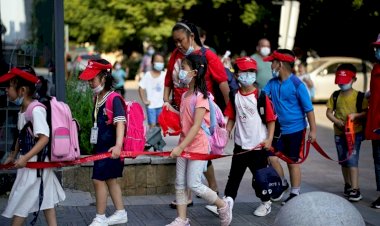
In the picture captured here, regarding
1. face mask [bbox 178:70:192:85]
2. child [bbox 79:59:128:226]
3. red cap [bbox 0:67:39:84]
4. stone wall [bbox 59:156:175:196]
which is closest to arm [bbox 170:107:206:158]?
face mask [bbox 178:70:192:85]

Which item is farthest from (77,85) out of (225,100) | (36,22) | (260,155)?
(260,155)

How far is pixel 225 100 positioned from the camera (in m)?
7.95

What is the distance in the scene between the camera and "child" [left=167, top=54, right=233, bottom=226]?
22.3 ft

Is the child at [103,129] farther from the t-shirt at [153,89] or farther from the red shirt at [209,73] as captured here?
the t-shirt at [153,89]

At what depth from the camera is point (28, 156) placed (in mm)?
5883

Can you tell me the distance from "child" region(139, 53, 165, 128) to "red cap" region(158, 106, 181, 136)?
532 centimetres

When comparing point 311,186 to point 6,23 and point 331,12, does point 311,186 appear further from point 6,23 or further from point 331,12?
point 331,12

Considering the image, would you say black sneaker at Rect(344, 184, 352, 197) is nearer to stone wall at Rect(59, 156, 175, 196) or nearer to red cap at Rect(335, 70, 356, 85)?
red cap at Rect(335, 70, 356, 85)

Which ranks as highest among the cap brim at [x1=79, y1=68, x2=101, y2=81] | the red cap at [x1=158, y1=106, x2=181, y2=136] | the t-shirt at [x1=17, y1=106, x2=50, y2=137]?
the cap brim at [x1=79, y1=68, x2=101, y2=81]

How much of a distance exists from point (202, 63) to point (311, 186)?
3366 mm

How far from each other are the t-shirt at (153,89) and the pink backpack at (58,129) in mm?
6750

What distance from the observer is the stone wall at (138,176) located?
8.51 meters

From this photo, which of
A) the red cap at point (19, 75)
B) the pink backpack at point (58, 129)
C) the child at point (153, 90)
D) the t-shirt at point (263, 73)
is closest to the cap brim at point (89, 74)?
the pink backpack at point (58, 129)

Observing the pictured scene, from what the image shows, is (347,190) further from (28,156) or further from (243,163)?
(28,156)
